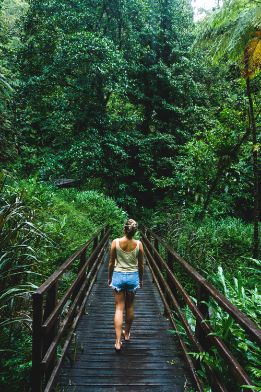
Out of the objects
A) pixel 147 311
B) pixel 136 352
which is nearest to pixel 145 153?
pixel 147 311

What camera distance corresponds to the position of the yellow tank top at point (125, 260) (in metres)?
2.92

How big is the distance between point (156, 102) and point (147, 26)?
3816mm

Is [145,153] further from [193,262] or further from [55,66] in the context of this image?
[193,262]

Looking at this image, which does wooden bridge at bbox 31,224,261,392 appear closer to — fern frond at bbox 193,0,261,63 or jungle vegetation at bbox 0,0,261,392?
jungle vegetation at bbox 0,0,261,392

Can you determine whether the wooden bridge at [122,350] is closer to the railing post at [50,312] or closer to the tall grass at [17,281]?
the railing post at [50,312]

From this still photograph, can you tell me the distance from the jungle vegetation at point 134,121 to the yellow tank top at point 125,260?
1123 mm

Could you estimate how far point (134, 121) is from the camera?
12.1m

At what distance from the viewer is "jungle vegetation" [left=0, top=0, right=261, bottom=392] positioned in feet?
20.2

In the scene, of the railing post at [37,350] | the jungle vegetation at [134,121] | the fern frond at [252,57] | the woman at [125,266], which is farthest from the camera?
the jungle vegetation at [134,121]

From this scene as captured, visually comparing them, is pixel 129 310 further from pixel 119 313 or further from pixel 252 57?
pixel 252 57

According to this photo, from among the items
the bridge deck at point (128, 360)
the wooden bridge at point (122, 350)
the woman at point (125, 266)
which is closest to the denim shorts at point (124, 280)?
the woman at point (125, 266)

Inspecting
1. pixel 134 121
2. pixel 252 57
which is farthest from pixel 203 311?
pixel 134 121

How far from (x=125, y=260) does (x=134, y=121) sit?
1032 centimetres

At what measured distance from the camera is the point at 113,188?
45.9 feet
